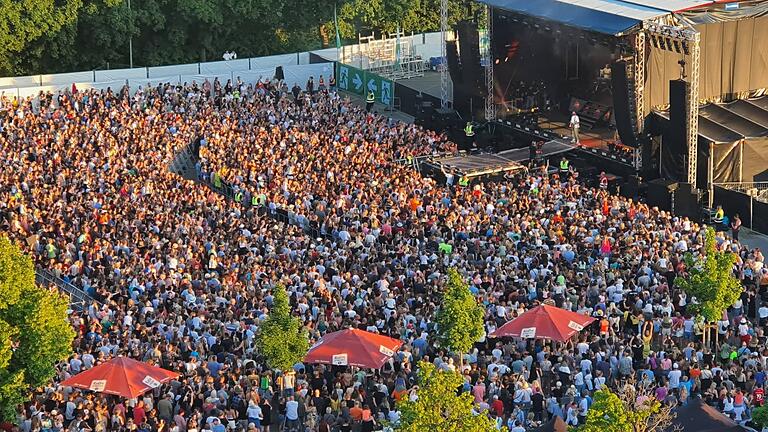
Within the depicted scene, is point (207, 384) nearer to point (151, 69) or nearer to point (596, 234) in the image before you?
point (596, 234)

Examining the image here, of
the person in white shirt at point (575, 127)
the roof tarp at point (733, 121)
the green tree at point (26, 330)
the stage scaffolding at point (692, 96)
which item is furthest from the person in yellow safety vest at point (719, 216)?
the green tree at point (26, 330)

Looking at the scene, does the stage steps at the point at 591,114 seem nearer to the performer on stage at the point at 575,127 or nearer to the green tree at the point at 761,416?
the performer on stage at the point at 575,127

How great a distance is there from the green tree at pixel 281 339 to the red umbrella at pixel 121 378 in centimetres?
160

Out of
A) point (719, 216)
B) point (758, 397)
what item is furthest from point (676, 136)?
point (758, 397)

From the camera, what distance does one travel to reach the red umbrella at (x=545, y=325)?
23.9 m

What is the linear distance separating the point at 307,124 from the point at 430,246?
1112 cm

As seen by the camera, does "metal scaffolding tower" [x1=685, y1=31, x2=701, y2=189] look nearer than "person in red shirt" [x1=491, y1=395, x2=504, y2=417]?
No

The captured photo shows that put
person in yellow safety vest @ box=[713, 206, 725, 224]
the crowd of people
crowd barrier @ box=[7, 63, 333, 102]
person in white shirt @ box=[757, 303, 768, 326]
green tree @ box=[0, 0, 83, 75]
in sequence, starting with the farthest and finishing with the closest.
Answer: green tree @ box=[0, 0, 83, 75], crowd barrier @ box=[7, 63, 333, 102], person in yellow safety vest @ box=[713, 206, 725, 224], person in white shirt @ box=[757, 303, 768, 326], the crowd of people

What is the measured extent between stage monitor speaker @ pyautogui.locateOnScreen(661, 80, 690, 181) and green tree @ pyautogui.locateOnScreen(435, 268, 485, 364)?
13.2 m

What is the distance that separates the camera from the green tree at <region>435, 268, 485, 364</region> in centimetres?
2364

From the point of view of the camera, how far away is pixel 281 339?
2319 cm

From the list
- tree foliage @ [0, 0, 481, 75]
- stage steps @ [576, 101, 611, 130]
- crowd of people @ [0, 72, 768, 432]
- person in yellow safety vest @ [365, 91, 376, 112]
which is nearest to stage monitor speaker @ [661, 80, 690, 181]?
crowd of people @ [0, 72, 768, 432]

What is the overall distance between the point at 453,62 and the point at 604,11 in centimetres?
762

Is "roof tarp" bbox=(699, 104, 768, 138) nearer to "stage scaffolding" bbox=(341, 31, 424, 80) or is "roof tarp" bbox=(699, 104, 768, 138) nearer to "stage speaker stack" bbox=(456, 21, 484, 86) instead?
"stage speaker stack" bbox=(456, 21, 484, 86)
